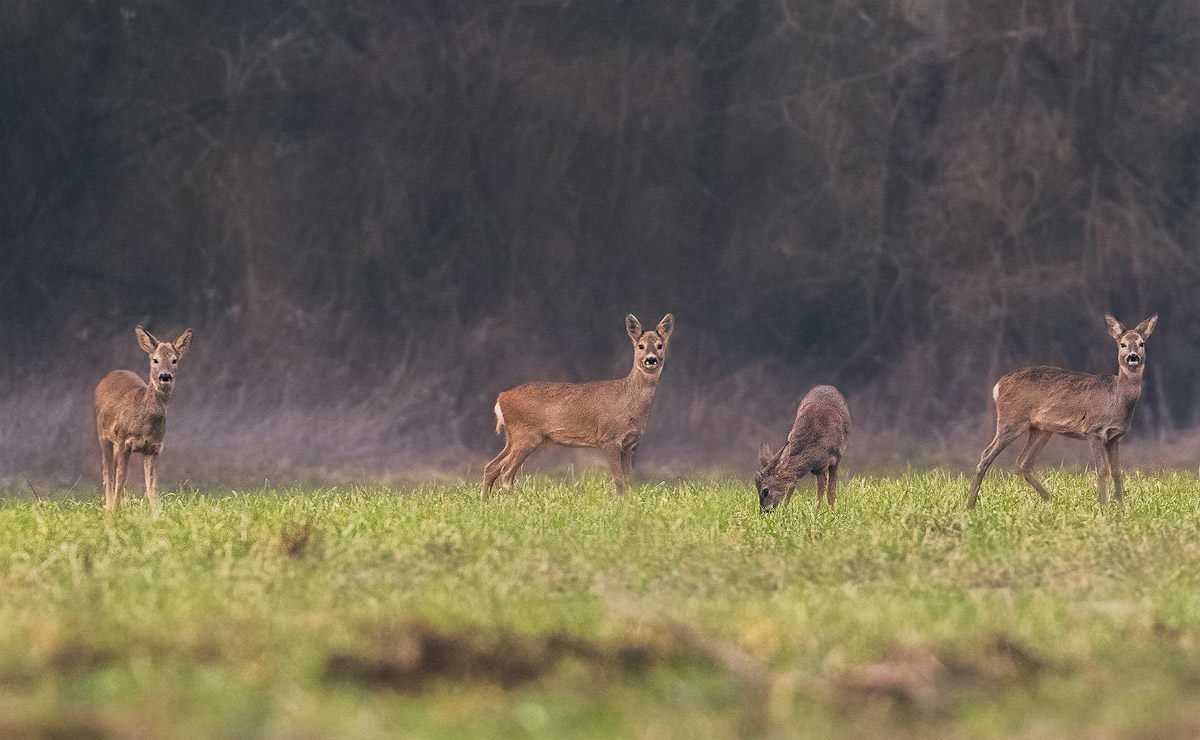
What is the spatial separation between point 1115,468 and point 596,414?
10.3 ft

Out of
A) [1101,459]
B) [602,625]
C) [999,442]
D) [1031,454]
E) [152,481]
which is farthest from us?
[1031,454]

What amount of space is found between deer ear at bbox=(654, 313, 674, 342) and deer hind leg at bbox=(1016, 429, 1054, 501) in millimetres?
2297

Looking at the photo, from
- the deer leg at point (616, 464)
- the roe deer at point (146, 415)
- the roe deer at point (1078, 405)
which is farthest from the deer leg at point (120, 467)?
the roe deer at point (1078, 405)

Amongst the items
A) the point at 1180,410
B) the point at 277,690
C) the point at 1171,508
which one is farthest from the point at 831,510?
the point at 277,690

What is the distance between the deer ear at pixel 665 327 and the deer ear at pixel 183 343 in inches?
112

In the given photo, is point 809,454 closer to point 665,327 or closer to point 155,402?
point 665,327

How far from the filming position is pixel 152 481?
9.86 metres

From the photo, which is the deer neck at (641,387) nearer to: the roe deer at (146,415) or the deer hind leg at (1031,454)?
the deer hind leg at (1031,454)

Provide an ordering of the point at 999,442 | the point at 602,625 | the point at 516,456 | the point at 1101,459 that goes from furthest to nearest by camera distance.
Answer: the point at 516,456 → the point at 999,442 → the point at 1101,459 → the point at 602,625

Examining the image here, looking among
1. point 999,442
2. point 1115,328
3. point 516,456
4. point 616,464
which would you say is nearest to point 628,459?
point 616,464

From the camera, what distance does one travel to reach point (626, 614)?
589cm

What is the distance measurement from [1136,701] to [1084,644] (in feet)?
2.45

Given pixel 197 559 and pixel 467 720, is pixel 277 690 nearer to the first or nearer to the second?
pixel 467 720

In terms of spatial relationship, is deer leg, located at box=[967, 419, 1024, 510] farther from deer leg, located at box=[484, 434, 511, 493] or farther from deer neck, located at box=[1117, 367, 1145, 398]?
deer leg, located at box=[484, 434, 511, 493]
